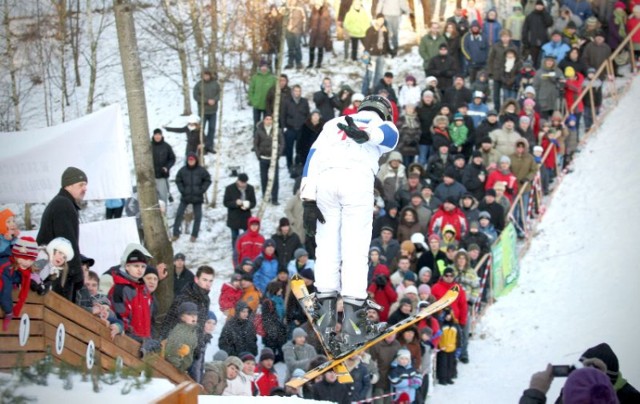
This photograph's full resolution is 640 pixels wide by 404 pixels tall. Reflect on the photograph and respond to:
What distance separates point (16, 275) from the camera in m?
7.21

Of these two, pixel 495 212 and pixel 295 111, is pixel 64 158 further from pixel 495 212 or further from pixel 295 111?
pixel 495 212

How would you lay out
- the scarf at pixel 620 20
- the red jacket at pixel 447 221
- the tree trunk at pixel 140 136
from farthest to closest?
the scarf at pixel 620 20
the red jacket at pixel 447 221
the tree trunk at pixel 140 136

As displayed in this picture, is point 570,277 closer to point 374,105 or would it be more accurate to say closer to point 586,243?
point 586,243

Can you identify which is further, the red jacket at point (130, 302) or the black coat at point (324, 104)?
the black coat at point (324, 104)

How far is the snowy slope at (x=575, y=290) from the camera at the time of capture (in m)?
14.1

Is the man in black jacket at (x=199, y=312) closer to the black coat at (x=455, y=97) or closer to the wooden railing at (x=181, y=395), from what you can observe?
the wooden railing at (x=181, y=395)

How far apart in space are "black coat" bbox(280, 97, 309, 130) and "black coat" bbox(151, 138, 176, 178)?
2.22 meters

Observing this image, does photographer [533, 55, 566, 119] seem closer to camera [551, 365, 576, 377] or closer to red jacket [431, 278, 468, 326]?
red jacket [431, 278, 468, 326]

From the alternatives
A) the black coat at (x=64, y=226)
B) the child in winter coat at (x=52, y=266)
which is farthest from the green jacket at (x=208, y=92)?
the child in winter coat at (x=52, y=266)

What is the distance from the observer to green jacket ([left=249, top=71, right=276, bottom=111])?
19234mm

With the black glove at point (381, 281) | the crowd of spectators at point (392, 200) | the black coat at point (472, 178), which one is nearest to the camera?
the crowd of spectators at point (392, 200)

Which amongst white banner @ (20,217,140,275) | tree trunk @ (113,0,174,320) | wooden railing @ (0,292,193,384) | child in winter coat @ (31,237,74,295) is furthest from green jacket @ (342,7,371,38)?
wooden railing @ (0,292,193,384)

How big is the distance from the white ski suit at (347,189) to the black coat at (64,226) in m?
1.88

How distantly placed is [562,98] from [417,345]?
8.23 metres
